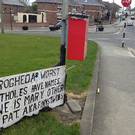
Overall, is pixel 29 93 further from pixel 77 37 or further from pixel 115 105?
pixel 115 105

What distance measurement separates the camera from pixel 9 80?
5605 mm

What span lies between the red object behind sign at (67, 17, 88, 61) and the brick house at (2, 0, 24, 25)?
213 feet

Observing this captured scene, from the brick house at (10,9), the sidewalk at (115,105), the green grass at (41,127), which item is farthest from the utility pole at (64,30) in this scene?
the brick house at (10,9)

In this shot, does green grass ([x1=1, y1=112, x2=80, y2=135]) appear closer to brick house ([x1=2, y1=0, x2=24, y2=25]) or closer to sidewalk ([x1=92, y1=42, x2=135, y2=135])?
sidewalk ([x1=92, y1=42, x2=135, y2=135])

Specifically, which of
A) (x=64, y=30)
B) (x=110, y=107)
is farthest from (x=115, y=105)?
(x=64, y=30)

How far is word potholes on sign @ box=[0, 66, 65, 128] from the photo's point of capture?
18.4ft

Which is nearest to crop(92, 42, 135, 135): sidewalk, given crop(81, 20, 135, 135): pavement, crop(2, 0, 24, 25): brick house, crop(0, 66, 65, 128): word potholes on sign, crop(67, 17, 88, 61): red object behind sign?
crop(81, 20, 135, 135): pavement

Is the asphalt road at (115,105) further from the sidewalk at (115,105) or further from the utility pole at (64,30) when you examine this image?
the utility pole at (64,30)

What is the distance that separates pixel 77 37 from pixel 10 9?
72.2m

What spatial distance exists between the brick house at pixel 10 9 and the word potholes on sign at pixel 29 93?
2574 inches

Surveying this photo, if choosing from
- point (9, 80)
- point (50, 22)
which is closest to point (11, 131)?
point (9, 80)

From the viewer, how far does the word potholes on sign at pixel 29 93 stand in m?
5.62

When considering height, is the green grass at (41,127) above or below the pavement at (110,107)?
above

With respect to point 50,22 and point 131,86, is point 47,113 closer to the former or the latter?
point 131,86
